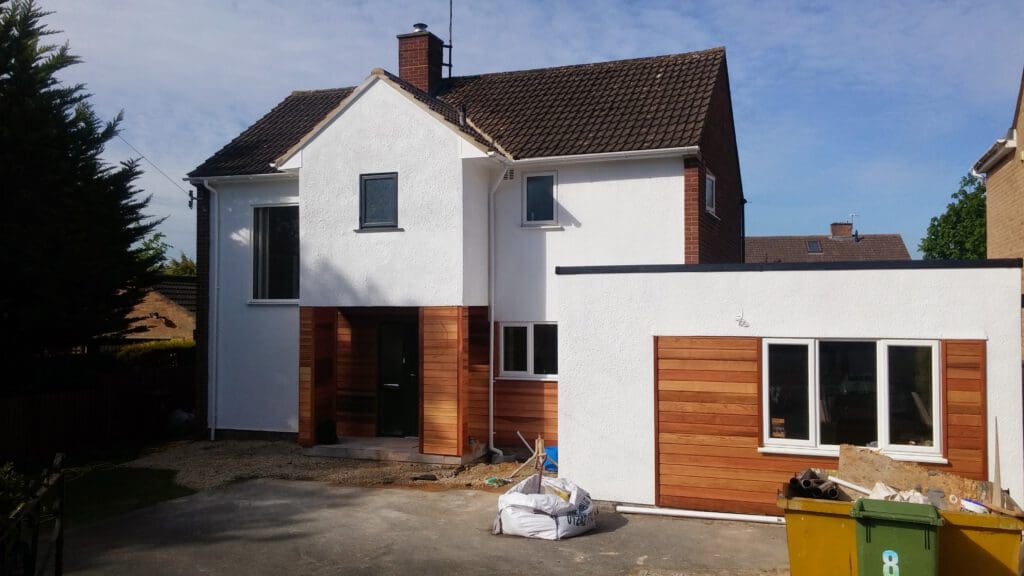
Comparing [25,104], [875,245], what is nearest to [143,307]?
[25,104]

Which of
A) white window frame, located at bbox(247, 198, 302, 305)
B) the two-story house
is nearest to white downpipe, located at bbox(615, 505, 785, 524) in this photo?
the two-story house

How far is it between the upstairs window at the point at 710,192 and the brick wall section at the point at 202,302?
9.98 meters

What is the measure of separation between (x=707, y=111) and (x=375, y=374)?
25.8 feet

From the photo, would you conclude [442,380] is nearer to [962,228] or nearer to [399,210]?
[399,210]

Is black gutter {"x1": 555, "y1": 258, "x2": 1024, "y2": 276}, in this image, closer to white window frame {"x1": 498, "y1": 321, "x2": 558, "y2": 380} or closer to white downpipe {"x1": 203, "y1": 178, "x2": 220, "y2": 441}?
white window frame {"x1": 498, "y1": 321, "x2": 558, "y2": 380}

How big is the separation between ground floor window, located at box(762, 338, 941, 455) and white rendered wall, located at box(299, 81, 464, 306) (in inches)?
→ 218

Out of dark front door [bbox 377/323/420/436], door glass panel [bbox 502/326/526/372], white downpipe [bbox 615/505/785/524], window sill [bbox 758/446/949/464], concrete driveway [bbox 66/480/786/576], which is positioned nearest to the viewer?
concrete driveway [bbox 66/480/786/576]

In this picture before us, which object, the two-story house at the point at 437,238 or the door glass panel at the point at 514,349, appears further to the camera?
the door glass panel at the point at 514,349

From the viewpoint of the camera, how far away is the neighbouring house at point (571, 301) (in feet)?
30.1

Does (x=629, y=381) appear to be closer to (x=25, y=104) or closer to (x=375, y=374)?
(x=375, y=374)

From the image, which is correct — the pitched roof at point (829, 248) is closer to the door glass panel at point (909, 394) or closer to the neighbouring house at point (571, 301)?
the neighbouring house at point (571, 301)

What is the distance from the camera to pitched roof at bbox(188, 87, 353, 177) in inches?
617

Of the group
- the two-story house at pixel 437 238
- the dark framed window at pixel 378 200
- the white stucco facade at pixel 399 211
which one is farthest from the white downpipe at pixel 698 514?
the dark framed window at pixel 378 200

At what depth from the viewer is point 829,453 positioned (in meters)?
9.28
